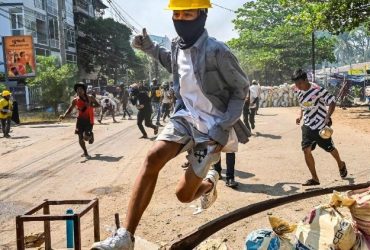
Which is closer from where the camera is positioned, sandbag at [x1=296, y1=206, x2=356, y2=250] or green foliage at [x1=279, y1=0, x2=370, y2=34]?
sandbag at [x1=296, y1=206, x2=356, y2=250]

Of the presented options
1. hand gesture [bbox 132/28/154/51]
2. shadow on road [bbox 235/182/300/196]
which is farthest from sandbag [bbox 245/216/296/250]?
shadow on road [bbox 235/182/300/196]

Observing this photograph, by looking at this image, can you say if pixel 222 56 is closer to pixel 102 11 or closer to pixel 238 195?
pixel 238 195

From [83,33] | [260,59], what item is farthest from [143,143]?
[83,33]

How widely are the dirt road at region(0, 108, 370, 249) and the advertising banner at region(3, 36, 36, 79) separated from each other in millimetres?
16281

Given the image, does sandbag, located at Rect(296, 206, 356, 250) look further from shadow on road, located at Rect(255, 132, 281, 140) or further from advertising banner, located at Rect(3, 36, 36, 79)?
advertising banner, located at Rect(3, 36, 36, 79)

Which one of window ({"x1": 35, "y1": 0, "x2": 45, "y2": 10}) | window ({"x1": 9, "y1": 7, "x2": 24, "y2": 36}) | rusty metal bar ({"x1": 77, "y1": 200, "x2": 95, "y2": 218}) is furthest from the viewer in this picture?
window ({"x1": 35, "y1": 0, "x2": 45, "y2": 10})

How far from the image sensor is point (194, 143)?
337 cm

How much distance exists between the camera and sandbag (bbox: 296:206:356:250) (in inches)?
108

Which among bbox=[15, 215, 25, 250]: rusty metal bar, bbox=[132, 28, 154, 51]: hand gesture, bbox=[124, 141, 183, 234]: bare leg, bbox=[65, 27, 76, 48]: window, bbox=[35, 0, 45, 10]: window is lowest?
bbox=[15, 215, 25, 250]: rusty metal bar

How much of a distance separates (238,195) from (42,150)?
814 cm

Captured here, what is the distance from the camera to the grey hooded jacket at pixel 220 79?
10.8ft

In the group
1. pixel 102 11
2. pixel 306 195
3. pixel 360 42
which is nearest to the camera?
pixel 306 195

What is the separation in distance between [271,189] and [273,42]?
39.1m

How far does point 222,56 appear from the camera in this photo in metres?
3.28
